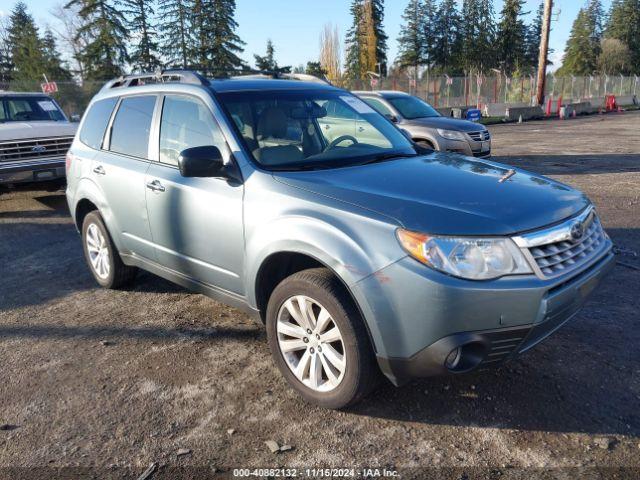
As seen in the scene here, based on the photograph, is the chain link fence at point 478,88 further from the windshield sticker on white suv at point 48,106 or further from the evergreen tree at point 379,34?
the evergreen tree at point 379,34

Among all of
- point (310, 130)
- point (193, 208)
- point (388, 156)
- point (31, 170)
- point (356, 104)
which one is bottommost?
point (31, 170)

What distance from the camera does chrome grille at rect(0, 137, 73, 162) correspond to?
854 cm

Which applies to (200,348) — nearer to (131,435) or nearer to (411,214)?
(131,435)

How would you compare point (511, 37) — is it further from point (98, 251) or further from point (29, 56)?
point (98, 251)

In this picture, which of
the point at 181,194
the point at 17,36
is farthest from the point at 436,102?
the point at 17,36

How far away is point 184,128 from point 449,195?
6.80 ft

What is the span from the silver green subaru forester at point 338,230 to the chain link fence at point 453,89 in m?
24.0

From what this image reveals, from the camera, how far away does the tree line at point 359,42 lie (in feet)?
157

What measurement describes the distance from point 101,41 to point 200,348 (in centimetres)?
4866

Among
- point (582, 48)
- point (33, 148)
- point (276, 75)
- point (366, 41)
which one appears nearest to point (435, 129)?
point (276, 75)

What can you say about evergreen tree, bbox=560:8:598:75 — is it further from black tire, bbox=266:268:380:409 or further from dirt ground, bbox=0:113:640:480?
black tire, bbox=266:268:380:409

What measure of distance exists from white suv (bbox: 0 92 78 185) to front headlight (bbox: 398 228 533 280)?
7.65m

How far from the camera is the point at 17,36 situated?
61.3 m

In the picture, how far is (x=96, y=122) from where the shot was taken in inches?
207
